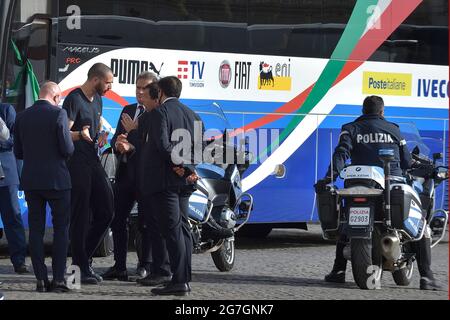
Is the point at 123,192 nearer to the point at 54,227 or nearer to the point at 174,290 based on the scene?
the point at 54,227

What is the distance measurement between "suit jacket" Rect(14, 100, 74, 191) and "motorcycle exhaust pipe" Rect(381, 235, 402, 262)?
2.91 m

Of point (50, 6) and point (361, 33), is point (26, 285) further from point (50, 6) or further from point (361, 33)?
A: point (361, 33)

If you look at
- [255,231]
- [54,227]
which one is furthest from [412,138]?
[54,227]

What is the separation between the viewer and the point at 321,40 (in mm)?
15469

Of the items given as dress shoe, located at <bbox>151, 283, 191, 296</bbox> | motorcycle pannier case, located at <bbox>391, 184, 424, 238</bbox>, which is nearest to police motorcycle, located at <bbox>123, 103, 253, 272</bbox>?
dress shoe, located at <bbox>151, 283, 191, 296</bbox>

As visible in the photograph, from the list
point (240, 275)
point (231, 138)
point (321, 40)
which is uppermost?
point (321, 40)

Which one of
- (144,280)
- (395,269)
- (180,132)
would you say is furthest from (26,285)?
(395,269)

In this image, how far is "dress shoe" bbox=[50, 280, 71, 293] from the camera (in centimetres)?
1045

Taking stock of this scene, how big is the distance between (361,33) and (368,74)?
1.75 feet

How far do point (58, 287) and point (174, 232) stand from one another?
111cm

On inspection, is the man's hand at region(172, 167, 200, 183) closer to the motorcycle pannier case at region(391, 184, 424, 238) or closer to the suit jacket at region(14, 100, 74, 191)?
the suit jacket at region(14, 100, 74, 191)

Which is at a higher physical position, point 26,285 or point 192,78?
point 192,78

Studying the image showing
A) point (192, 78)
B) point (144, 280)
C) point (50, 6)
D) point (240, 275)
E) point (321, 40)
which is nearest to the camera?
point (144, 280)

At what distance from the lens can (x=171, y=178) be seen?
10.4 meters
